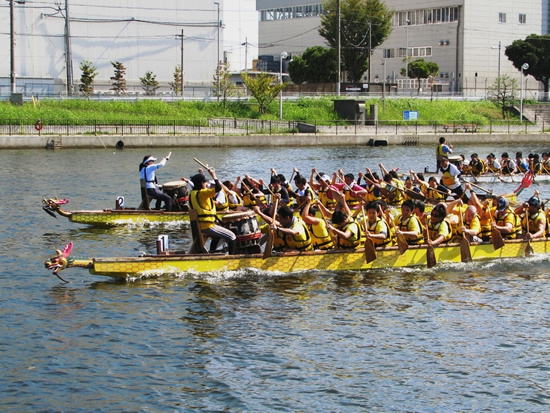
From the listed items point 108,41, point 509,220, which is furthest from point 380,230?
point 108,41

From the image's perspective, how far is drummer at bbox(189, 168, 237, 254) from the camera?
59.3 ft

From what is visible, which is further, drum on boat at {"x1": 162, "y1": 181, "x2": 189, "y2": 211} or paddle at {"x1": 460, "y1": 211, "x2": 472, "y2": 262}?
drum on boat at {"x1": 162, "y1": 181, "x2": 189, "y2": 211}

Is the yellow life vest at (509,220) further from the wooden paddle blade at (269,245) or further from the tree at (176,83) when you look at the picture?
the tree at (176,83)

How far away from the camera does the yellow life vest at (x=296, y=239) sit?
19.1 m

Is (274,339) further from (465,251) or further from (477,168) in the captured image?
(477,168)

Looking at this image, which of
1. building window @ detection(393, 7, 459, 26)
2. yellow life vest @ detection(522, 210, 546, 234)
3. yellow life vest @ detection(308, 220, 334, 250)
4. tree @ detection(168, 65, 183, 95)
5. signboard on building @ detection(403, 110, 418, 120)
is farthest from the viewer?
building window @ detection(393, 7, 459, 26)

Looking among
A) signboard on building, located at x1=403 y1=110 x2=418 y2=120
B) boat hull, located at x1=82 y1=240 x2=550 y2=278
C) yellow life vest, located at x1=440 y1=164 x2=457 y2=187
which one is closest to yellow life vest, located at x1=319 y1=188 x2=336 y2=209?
Answer: yellow life vest, located at x1=440 y1=164 x2=457 y2=187

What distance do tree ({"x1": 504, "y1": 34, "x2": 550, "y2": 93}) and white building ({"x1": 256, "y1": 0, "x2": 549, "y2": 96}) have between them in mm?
Answer: 2668

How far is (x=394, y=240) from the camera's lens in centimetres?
2027

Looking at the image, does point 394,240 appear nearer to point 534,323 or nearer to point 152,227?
point 534,323

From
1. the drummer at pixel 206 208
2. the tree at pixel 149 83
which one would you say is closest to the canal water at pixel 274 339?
the drummer at pixel 206 208

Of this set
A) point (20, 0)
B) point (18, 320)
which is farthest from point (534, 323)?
point (20, 0)

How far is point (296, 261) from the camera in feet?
63.2

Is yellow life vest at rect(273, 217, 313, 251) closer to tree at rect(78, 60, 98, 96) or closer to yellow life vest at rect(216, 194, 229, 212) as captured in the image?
yellow life vest at rect(216, 194, 229, 212)
